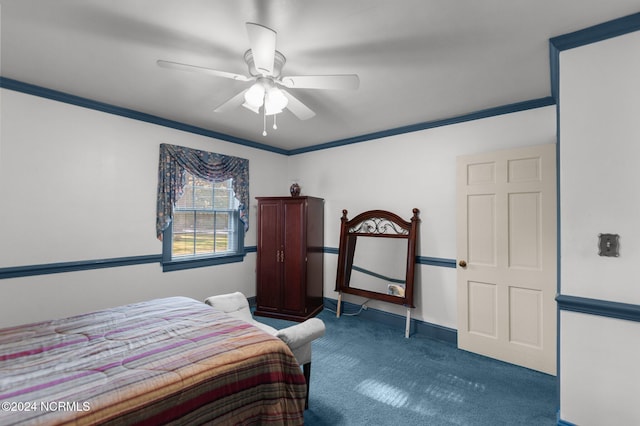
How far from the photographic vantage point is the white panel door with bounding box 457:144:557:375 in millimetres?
2592

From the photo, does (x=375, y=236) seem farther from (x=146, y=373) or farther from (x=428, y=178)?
(x=146, y=373)

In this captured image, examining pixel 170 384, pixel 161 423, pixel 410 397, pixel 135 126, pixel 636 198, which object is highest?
pixel 135 126

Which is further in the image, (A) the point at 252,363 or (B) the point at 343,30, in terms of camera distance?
(B) the point at 343,30

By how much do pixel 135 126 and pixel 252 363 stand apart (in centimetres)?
299

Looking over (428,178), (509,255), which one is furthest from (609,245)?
(428,178)

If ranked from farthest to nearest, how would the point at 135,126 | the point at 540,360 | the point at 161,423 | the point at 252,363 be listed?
the point at 135,126
the point at 540,360
the point at 252,363
the point at 161,423

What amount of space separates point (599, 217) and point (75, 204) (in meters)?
4.27

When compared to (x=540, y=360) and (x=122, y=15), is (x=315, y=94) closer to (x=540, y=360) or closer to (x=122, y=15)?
(x=122, y=15)

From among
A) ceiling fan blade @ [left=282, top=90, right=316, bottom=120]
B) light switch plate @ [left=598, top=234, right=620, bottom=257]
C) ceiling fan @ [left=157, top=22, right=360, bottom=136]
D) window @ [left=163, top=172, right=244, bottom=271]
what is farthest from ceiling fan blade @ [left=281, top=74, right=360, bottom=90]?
window @ [left=163, top=172, right=244, bottom=271]

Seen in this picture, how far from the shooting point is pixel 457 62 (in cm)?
214

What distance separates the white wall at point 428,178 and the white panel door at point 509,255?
0.21 metres

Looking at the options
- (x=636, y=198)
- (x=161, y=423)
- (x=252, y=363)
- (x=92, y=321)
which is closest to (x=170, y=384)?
(x=161, y=423)

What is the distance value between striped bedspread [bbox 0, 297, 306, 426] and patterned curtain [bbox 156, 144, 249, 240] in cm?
165

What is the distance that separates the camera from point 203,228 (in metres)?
3.91
